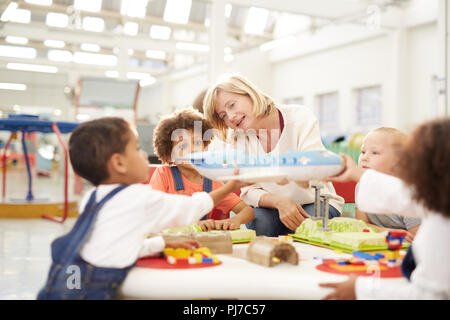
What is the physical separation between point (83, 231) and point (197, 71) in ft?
42.4

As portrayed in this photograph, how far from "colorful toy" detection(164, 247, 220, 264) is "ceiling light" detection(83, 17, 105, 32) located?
8.92 metres

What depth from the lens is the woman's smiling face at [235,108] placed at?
177 cm

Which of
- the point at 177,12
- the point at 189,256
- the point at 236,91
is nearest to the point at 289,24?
the point at 177,12

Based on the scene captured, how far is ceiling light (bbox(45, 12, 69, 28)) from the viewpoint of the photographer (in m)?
8.47

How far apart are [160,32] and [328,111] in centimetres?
410

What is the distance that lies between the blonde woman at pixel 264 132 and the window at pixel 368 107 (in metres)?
7.17

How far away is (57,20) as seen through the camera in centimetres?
879

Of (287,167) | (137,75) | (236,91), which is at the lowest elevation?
(287,167)

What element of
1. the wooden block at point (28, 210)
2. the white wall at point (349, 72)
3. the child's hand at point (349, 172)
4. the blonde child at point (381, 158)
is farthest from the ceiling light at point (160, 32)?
the child's hand at point (349, 172)

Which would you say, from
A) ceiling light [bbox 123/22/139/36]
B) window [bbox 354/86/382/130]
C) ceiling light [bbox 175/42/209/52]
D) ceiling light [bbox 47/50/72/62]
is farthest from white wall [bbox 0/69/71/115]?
window [bbox 354/86/382/130]

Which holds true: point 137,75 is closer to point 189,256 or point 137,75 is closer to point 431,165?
point 189,256

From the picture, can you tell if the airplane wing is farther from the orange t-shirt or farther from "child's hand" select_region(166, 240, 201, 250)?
the orange t-shirt

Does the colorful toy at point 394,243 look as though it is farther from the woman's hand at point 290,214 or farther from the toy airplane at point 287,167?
the woman's hand at point 290,214

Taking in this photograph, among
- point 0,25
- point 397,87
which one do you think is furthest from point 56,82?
point 397,87
